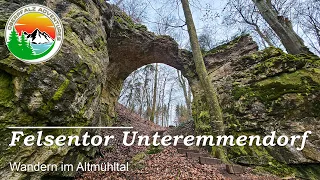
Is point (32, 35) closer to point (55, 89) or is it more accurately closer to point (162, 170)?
point (55, 89)

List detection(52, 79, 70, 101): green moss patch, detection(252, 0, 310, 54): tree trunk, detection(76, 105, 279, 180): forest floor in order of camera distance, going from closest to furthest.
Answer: detection(52, 79, 70, 101): green moss patch
detection(76, 105, 279, 180): forest floor
detection(252, 0, 310, 54): tree trunk

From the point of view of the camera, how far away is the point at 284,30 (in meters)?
7.59

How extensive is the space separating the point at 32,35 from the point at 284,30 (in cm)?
952

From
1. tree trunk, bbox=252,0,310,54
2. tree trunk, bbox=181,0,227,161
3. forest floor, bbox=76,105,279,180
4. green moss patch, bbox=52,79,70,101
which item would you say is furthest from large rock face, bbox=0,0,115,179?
tree trunk, bbox=252,0,310,54

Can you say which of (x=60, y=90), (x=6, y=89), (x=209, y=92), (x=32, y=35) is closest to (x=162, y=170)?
(x=209, y=92)

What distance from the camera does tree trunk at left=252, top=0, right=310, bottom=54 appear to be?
7.28 metres

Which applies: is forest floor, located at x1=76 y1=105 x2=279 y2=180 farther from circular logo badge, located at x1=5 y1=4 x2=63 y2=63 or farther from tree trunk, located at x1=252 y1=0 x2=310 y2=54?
tree trunk, located at x1=252 y1=0 x2=310 y2=54

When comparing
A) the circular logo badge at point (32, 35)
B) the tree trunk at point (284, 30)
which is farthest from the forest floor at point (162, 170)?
the tree trunk at point (284, 30)

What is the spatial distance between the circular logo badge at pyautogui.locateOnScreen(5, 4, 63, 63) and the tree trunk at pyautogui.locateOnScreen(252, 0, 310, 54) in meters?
9.01

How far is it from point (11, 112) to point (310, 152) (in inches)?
283

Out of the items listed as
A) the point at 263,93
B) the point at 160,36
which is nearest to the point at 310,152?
the point at 263,93

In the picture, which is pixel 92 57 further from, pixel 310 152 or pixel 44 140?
pixel 310 152

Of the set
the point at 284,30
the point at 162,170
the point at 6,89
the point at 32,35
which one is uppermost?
the point at 284,30

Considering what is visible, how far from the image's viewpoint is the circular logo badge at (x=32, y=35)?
3021 mm
